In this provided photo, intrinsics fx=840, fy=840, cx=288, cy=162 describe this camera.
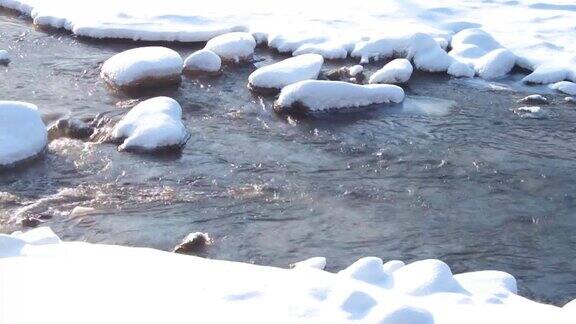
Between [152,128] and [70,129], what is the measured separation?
3.03 feet

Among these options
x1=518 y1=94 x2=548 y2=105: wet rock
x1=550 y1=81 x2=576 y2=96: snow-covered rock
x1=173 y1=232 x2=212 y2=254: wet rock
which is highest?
x1=550 y1=81 x2=576 y2=96: snow-covered rock

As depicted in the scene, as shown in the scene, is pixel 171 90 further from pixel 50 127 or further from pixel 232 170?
pixel 232 170

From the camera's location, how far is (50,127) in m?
8.24

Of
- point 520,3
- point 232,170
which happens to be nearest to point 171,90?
point 232,170

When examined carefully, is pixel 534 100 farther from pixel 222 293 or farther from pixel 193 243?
pixel 222 293

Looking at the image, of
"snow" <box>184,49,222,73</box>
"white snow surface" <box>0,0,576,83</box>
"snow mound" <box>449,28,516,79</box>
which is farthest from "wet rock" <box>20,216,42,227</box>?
"snow mound" <box>449,28,516,79</box>

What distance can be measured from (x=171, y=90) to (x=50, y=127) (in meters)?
1.66

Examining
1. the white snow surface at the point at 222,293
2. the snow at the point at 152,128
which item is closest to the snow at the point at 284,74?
the snow at the point at 152,128

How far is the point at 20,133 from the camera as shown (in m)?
7.63

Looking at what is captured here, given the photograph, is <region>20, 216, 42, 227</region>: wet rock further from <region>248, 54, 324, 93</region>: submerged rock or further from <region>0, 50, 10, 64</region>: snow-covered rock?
<region>0, 50, 10, 64</region>: snow-covered rock

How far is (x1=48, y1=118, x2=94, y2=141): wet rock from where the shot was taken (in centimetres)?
811

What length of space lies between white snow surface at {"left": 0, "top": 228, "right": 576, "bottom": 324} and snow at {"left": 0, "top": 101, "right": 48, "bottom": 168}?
8.47ft

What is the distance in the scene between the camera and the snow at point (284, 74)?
9.40 meters

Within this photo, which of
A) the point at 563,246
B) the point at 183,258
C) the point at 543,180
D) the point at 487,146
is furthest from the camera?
the point at 487,146
